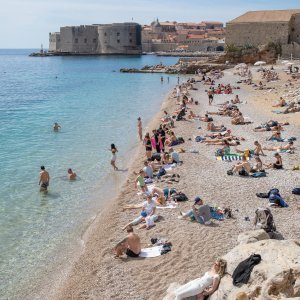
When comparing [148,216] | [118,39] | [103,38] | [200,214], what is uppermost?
[103,38]

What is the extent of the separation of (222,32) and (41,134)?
408 ft

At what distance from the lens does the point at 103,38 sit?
128m

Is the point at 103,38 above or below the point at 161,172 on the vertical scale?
above

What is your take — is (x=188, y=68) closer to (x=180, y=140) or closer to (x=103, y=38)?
(x=180, y=140)

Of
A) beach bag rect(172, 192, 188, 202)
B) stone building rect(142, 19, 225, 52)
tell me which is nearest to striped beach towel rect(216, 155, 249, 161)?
beach bag rect(172, 192, 188, 202)

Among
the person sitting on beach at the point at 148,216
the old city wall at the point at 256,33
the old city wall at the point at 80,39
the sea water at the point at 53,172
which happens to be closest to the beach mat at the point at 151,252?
the person sitting on beach at the point at 148,216

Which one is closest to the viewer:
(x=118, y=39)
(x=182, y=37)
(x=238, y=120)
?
(x=238, y=120)

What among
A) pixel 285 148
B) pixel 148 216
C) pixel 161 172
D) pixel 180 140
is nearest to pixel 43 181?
pixel 161 172

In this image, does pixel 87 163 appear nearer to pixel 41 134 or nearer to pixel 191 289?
pixel 41 134

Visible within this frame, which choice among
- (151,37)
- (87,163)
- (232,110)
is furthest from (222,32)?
(87,163)

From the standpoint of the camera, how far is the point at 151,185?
42.8ft

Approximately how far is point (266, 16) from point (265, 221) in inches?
2134

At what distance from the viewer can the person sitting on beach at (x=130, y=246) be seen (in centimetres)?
866

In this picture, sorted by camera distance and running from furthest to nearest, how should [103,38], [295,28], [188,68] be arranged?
[103,38]
[188,68]
[295,28]
